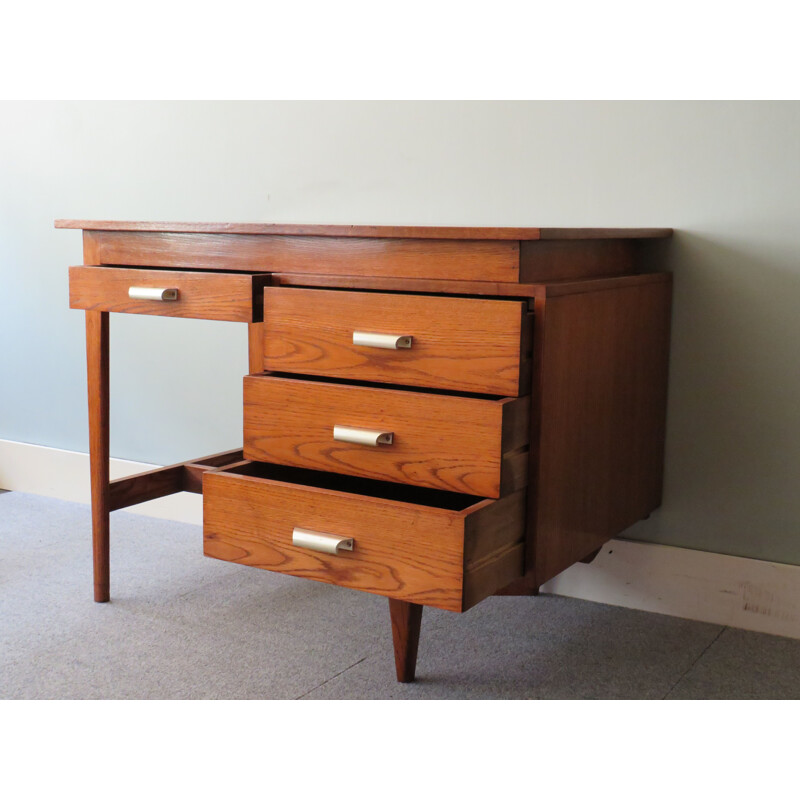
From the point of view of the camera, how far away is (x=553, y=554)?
1395mm

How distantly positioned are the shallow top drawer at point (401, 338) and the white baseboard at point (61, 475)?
0.98m

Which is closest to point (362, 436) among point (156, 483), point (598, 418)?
point (598, 418)

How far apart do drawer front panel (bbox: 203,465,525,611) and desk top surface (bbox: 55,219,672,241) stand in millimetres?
336

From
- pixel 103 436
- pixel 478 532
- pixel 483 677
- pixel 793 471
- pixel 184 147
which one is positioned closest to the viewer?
pixel 478 532

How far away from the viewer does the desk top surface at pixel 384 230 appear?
4.21 ft

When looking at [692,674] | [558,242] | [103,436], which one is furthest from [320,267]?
[692,674]

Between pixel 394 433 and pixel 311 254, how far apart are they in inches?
12.3

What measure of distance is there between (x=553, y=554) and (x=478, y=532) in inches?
8.2

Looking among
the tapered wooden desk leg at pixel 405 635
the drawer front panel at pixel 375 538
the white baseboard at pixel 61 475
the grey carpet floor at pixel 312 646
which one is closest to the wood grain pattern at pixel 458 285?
the drawer front panel at pixel 375 538

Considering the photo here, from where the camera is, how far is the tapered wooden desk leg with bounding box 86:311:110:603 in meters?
1.80

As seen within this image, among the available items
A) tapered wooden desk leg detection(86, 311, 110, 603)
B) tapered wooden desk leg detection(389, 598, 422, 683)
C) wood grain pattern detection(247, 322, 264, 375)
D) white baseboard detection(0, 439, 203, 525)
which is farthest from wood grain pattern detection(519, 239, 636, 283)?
white baseboard detection(0, 439, 203, 525)

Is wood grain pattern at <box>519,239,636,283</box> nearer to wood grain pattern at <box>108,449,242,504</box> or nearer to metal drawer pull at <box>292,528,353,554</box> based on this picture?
metal drawer pull at <box>292,528,353,554</box>

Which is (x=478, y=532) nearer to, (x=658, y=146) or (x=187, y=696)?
(x=187, y=696)

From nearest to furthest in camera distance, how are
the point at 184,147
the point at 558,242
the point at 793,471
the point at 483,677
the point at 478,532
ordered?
the point at 478,532
the point at 558,242
the point at 483,677
the point at 793,471
the point at 184,147
